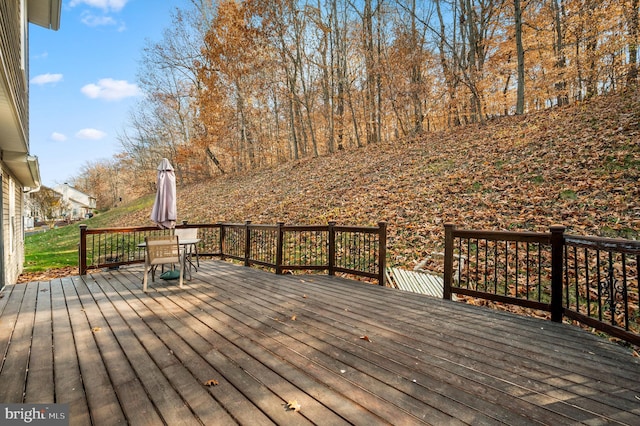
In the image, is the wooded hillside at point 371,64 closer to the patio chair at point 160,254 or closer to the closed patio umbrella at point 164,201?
the closed patio umbrella at point 164,201

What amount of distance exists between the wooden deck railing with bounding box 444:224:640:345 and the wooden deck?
203 millimetres

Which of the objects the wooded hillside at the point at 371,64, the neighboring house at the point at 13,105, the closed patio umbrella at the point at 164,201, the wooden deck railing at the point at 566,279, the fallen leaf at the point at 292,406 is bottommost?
the fallen leaf at the point at 292,406

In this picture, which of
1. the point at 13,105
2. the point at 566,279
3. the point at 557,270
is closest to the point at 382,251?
the point at 557,270

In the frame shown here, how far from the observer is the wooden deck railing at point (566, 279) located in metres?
2.72

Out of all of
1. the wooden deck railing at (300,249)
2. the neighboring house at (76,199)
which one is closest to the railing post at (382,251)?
the wooden deck railing at (300,249)

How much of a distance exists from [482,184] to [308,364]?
7.39 m

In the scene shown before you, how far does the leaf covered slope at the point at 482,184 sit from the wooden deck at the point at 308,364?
121 inches

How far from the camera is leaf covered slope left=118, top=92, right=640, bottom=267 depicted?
20.1ft

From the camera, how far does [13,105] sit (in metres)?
3.56

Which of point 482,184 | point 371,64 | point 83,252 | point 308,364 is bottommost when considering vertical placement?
point 308,364

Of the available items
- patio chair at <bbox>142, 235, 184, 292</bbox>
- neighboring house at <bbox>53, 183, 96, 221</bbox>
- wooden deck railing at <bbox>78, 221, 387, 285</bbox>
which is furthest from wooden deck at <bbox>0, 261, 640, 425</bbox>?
neighboring house at <bbox>53, 183, 96, 221</bbox>

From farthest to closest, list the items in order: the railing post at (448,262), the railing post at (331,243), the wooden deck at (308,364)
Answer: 1. the railing post at (331,243)
2. the railing post at (448,262)
3. the wooden deck at (308,364)

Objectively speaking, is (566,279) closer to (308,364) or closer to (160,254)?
(308,364)

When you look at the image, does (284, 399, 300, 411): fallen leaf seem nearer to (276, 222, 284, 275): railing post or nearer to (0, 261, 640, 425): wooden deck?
(0, 261, 640, 425): wooden deck
